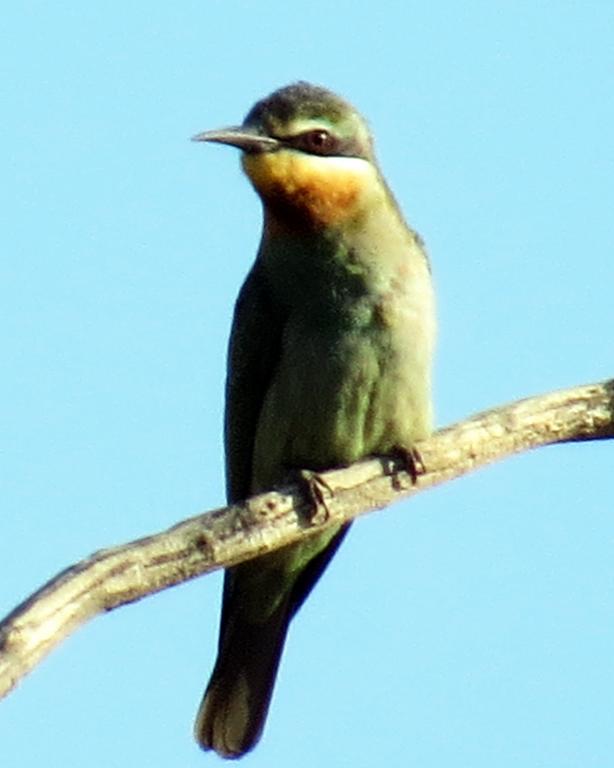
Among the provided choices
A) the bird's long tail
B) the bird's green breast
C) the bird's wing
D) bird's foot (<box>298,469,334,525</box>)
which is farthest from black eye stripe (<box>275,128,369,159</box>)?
the bird's long tail

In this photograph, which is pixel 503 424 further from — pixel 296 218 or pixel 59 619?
pixel 59 619

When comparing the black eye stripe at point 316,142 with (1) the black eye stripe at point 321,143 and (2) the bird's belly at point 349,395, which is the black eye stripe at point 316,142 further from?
(2) the bird's belly at point 349,395

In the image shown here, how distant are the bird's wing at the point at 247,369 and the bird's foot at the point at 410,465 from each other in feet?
2.51

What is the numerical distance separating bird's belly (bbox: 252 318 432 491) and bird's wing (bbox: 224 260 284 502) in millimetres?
119

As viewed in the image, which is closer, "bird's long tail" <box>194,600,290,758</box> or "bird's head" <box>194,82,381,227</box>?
"bird's head" <box>194,82,381,227</box>

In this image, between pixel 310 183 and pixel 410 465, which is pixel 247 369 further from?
pixel 410 465

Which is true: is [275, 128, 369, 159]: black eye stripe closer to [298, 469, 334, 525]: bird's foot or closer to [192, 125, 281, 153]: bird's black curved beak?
[192, 125, 281, 153]: bird's black curved beak

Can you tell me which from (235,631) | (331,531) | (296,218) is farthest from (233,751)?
(296,218)

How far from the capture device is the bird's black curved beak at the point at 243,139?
7.20 meters

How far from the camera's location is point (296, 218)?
731 cm

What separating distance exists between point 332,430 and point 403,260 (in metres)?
0.68

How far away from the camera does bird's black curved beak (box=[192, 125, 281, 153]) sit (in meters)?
7.20

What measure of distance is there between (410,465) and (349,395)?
50cm

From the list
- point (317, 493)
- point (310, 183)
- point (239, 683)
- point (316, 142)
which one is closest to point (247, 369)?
point (310, 183)
